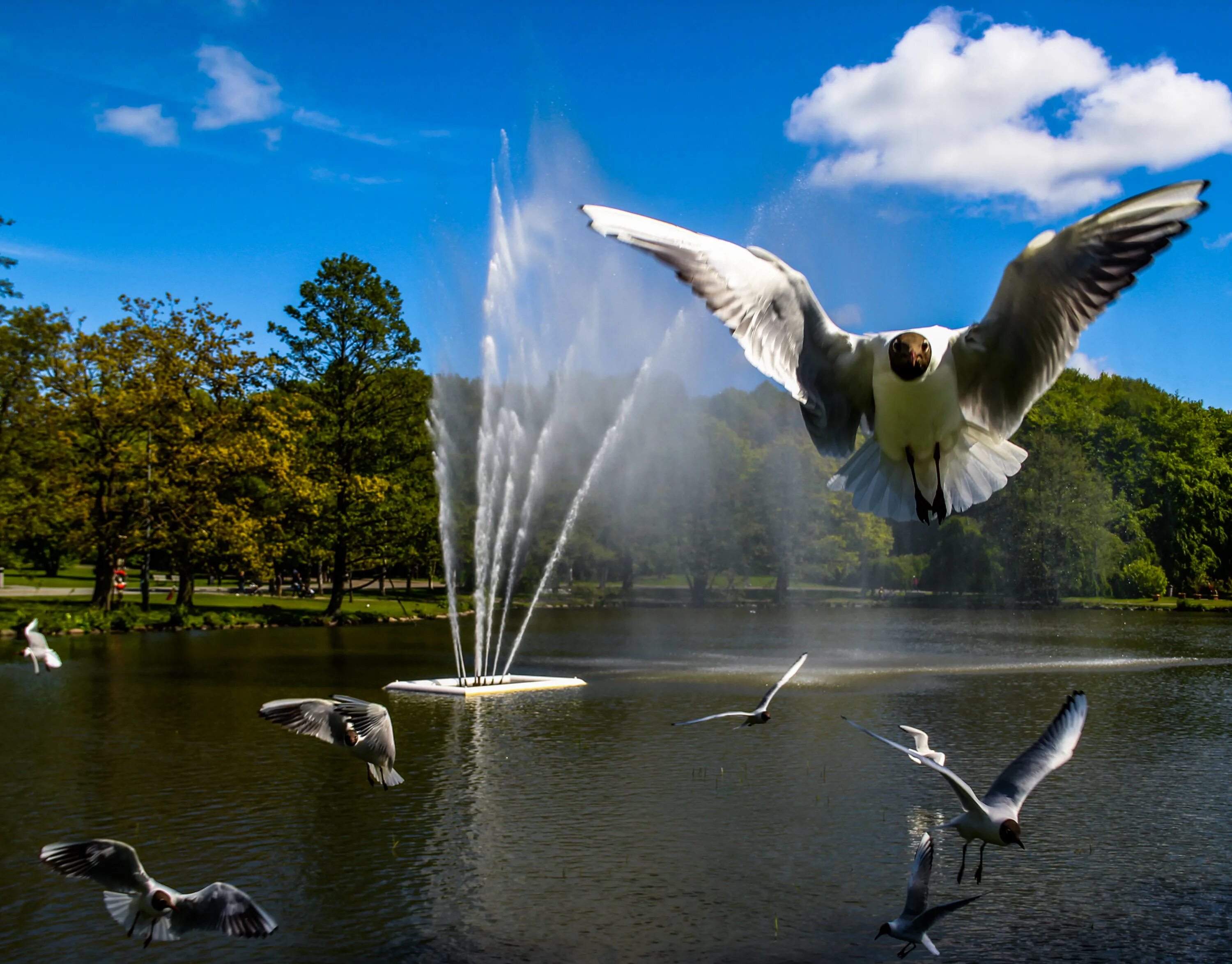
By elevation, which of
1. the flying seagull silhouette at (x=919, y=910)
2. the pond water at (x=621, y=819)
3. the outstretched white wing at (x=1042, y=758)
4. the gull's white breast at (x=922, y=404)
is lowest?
the pond water at (x=621, y=819)

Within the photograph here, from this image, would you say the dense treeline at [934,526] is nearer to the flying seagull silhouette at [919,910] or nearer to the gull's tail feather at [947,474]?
the flying seagull silhouette at [919,910]

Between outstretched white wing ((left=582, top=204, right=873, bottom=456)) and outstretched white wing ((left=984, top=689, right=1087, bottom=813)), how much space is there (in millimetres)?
2487

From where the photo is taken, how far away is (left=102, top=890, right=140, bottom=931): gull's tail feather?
7.60 meters

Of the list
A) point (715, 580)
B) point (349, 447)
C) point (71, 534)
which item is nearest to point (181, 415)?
point (71, 534)

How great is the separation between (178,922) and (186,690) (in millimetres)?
17262

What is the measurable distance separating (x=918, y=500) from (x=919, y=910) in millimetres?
3753

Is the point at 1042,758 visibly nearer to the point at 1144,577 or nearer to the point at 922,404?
the point at 922,404

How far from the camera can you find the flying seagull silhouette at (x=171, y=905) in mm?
7410

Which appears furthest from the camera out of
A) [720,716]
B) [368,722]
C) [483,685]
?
[483,685]

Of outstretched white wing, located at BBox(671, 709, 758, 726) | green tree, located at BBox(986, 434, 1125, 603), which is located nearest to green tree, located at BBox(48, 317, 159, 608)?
outstretched white wing, located at BBox(671, 709, 758, 726)

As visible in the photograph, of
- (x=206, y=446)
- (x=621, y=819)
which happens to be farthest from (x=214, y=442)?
(x=621, y=819)

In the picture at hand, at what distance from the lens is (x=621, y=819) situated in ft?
42.1

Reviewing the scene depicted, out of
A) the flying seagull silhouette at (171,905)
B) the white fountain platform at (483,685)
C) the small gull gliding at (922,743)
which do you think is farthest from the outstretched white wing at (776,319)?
the white fountain platform at (483,685)

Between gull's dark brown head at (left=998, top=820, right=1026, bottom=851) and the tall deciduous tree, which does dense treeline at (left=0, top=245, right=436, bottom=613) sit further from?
gull's dark brown head at (left=998, top=820, right=1026, bottom=851)
